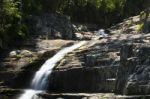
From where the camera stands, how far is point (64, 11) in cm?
7519

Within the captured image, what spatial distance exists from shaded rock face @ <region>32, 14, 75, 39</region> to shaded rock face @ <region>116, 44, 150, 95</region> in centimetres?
1835

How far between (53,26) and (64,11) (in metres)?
24.8

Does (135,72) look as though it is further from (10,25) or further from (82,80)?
(10,25)

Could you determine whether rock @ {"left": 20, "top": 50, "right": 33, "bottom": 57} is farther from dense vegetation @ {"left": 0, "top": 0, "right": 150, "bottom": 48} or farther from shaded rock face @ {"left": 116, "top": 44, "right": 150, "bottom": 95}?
shaded rock face @ {"left": 116, "top": 44, "right": 150, "bottom": 95}

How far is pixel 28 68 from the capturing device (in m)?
36.5

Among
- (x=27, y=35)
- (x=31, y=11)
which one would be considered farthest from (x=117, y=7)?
(x=27, y=35)

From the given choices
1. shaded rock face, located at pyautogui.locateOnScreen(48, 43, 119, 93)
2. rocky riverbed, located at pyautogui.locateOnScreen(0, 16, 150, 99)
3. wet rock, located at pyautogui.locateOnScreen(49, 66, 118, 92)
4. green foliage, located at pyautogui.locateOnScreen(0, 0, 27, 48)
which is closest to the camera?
rocky riverbed, located at pyautogui.locateOnScreen(0, 16, 150, 99)

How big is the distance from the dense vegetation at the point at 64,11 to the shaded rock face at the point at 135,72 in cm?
1472

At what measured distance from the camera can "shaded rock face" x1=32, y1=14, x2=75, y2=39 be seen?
49125 mm

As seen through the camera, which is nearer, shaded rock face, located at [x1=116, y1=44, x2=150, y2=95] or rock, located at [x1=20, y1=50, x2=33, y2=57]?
shaded rock face, located at [x1=116, y1=44, x2=150, y2=95]

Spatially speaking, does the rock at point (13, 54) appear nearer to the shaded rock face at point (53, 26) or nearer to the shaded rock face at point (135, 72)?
the shaded rock face at point (53, 26)

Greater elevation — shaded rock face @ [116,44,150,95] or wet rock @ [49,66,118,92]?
shaded rock face @ [116,44,150,95]

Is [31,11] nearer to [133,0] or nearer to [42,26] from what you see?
[42,26]

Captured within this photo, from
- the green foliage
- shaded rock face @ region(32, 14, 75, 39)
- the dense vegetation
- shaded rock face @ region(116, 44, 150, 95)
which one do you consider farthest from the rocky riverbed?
shaded rock face @ region(32, 14, 75, 39)
